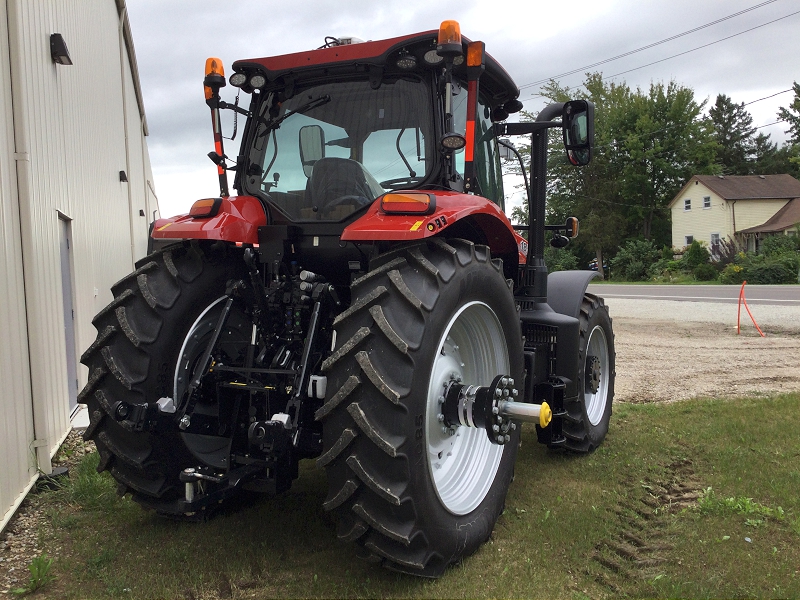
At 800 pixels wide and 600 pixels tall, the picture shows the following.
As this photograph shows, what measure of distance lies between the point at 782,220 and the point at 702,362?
132 feet

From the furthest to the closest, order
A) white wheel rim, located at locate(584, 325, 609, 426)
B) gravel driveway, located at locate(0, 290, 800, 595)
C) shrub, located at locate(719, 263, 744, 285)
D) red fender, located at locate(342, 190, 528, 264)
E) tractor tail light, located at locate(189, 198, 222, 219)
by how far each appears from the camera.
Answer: shrub, located at locate(719, 263, 744, 285), white wheel rim, located at locate(584, 325, 609, 426), gravel driveway, located at locate(0, 290, 800, 595), tractor tail light, located at locate(189, 198, 222, 219), red fender, located at locate(342, 190, 528, 264)

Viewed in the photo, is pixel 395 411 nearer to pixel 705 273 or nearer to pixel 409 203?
pixel 409 203

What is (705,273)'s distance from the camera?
32875 mm

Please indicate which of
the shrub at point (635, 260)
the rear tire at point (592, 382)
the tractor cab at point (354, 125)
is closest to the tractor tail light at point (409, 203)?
the tractor cab at point (354, 125)

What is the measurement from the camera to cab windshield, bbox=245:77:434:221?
3764 millimetres

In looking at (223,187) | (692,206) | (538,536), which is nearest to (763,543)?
(538,536)

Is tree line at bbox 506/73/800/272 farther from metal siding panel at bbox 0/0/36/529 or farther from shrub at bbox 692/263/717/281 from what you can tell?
metal siding panel at bbox 0/0/36/529

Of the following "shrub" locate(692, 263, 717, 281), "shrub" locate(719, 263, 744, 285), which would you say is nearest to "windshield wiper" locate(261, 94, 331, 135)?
"shrub" locate(719, 263, 744, 285)

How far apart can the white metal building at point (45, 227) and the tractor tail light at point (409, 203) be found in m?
2.79

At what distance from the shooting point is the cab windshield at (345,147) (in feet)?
12.3

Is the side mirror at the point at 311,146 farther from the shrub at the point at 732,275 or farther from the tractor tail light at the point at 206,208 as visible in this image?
the shrub at the point at 732,275

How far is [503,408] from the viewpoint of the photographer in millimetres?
3404

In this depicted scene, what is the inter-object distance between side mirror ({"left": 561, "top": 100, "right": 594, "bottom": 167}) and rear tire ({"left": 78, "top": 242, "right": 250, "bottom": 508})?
2.63 m

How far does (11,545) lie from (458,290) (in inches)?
113
